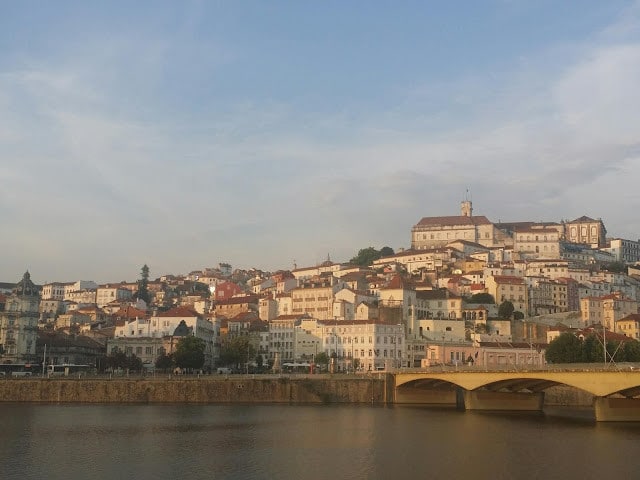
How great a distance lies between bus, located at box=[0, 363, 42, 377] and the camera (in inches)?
3302

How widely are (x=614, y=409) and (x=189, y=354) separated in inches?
1777

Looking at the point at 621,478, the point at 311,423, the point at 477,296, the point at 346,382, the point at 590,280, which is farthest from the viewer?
the point at 590,280

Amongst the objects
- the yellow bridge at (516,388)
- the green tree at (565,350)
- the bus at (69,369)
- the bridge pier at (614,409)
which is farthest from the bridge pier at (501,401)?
the bus at (69,369)

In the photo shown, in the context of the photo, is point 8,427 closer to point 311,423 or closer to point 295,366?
point 311,423

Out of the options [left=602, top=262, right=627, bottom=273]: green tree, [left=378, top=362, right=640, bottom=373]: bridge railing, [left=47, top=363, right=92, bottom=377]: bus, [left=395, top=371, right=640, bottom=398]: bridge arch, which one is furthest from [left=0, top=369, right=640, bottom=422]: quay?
[left=602, top=262, right=627, bottom=273]: green tree

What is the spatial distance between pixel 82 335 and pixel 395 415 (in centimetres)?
5928

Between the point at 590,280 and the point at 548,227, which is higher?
the point at 548,227

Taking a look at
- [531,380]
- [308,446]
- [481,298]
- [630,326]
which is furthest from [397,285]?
[308,446]

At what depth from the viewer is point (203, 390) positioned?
72.9m

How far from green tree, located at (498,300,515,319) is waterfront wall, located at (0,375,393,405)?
132ft

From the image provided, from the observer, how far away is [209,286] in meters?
182

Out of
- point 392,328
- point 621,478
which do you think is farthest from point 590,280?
point 621,478

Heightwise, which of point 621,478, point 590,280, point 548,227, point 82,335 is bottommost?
point 621,478

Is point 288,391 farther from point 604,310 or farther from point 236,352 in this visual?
point 604,310
